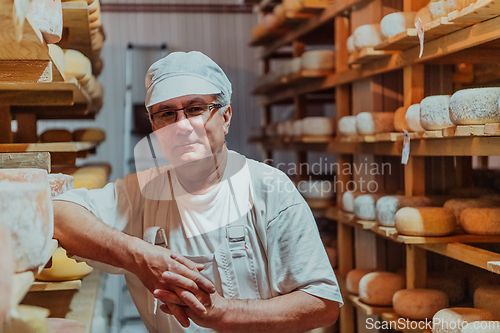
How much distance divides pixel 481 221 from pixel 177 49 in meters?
1.13

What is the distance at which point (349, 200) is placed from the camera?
2254 millimetres

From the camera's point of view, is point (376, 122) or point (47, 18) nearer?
point (47, 18)

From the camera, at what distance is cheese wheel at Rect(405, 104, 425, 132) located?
169 cm

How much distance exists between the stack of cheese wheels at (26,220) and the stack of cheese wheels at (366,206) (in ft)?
5.22

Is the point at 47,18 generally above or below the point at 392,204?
above

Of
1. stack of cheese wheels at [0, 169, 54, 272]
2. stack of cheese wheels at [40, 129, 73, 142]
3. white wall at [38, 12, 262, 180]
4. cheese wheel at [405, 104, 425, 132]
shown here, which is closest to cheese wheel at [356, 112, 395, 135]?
cheese wheel at [405, 104, 425, 132]

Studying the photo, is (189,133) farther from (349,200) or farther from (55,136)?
(349,200)

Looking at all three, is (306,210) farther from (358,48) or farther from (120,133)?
(358,48)

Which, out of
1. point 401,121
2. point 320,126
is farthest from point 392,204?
point 320,126

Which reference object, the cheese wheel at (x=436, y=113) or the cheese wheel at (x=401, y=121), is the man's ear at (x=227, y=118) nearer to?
the cheese wheel at (x=436, y=113)

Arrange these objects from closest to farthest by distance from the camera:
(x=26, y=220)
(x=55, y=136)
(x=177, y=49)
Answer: (x=26, y=220)
(x=177, y=49)
(x=55, y=136)

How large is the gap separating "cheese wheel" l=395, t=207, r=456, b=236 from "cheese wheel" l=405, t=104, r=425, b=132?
29 cm

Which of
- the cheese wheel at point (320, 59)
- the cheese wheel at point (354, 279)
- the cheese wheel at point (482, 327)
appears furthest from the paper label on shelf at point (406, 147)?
the cheese wheel at point (320, 59)

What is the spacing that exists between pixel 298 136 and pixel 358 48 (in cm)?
74
